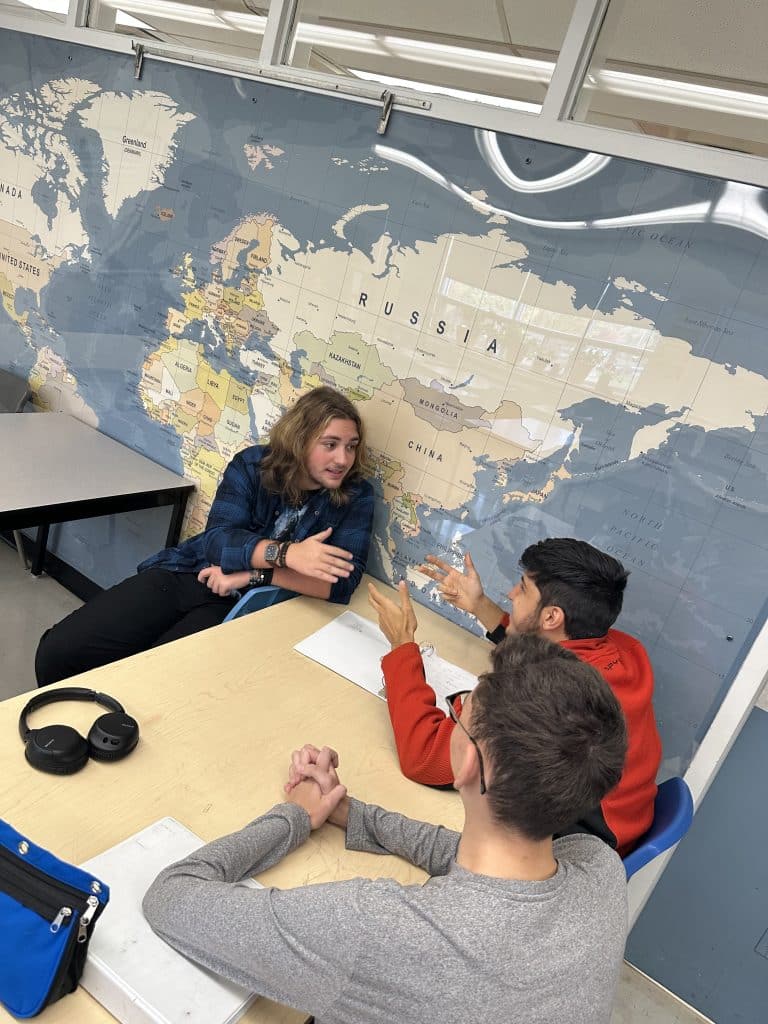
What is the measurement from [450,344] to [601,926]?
1.72m

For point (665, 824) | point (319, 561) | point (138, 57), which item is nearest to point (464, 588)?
point (319, 561)

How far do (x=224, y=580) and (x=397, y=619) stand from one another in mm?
704

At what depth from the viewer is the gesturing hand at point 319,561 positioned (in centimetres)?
204

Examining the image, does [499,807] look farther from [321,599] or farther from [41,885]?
[321,599]

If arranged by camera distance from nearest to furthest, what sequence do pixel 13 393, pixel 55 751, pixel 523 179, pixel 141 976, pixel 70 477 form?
pixel 141 976 < pixel 55 751 < pixel 523 179 < pixel 70 477 < pixel 13 393

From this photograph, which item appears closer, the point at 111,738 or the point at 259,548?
the point at 111,738

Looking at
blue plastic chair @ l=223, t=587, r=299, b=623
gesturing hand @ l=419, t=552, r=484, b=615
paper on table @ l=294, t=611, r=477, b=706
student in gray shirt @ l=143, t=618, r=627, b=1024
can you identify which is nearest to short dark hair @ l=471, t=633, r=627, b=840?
student in gray shirt @ l=143, t=618, r=627, b=1024

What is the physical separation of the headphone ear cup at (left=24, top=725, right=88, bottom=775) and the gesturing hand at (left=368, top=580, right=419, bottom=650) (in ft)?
2.77

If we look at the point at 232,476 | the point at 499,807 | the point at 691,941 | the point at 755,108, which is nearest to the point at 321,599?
the point at 232,476

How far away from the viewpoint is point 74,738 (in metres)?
1.20

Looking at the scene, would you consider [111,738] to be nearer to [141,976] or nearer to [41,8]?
[141,976]

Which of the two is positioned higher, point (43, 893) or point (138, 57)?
point (138, 57)

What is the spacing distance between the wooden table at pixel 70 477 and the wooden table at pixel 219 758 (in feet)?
3.01

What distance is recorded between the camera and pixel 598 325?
1.95 m
